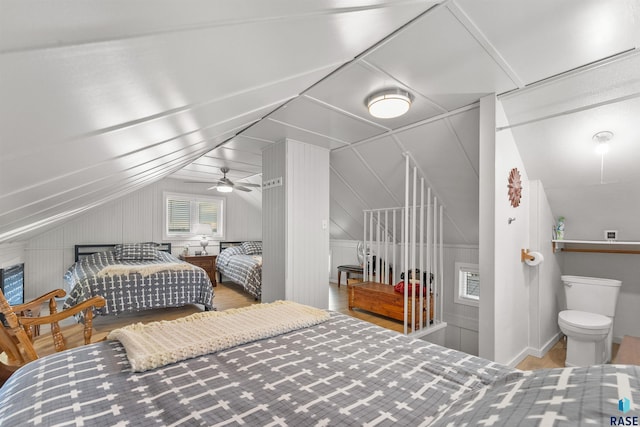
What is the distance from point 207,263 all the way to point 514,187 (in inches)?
221

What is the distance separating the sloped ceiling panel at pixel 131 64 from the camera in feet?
1.38

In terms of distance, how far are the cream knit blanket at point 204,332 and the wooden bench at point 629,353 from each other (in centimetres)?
188

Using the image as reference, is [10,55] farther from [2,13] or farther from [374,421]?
[374,421]

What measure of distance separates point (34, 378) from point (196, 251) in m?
5.66

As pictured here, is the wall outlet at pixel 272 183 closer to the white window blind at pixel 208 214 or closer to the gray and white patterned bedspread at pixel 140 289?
the gray and white patterned bedspread at pixel 140 289

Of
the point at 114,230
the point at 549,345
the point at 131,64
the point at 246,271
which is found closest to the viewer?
the point at 131,64

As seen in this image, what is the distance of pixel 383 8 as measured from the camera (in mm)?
1223

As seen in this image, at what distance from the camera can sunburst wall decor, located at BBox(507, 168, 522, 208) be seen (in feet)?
8.25

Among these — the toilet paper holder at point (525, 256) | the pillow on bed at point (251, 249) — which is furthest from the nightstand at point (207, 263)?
the toilet paper holder at point (525, 256)

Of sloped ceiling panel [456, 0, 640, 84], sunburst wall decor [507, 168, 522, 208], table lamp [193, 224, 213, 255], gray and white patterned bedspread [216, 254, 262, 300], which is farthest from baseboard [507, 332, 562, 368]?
table lamp [193, 224, 213, 255]

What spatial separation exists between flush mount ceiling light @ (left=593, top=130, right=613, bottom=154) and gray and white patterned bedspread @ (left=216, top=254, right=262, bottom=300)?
4356 millimetres

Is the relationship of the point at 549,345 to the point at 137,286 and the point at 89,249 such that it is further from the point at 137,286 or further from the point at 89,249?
the point at 89,249

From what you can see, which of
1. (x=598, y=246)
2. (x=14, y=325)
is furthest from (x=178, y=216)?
(x=598, y=246)

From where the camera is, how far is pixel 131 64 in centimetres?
60
